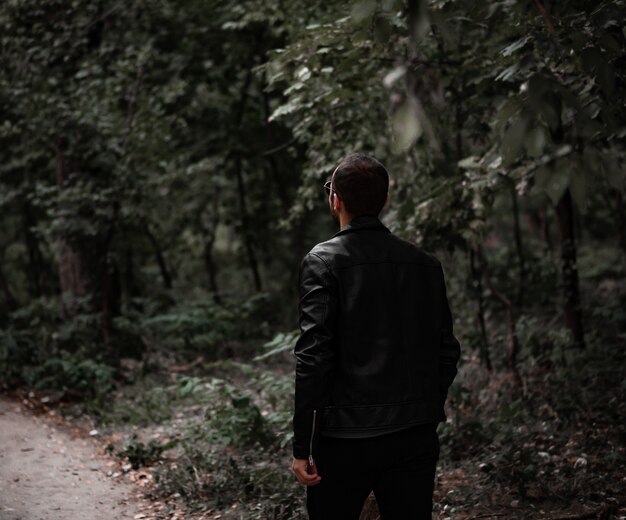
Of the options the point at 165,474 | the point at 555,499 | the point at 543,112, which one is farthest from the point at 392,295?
the point at 165,474

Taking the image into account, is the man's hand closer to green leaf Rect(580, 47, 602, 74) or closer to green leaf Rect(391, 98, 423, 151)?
green leaf Rect(391, 98, 423, 151)

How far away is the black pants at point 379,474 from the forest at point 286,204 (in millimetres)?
1178

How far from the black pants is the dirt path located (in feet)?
9.52

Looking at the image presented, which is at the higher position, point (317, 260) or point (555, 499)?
point (317, 260)

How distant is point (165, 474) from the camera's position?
559cm

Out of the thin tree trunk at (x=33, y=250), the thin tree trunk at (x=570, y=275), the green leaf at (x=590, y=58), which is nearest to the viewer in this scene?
the green leaf at (x=590, y=58)

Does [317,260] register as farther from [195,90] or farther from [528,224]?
[528,224]

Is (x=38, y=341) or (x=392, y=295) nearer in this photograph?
(x=392, y=295)

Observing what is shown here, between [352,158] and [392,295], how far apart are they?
594 millimetres

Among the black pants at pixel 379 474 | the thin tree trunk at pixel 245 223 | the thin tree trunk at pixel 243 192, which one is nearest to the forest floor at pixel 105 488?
the black pants at pixel 379 474

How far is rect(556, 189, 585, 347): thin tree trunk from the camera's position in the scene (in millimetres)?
7895

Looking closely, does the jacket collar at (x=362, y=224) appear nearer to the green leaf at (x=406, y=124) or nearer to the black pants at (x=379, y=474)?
the black pants at (x=379, y=474)

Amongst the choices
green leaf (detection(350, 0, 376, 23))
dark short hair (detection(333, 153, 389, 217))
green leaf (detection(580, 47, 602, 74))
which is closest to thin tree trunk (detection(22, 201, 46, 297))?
dark short hair (detection(333, 153, 389, 217))

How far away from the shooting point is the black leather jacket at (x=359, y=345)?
256cm
